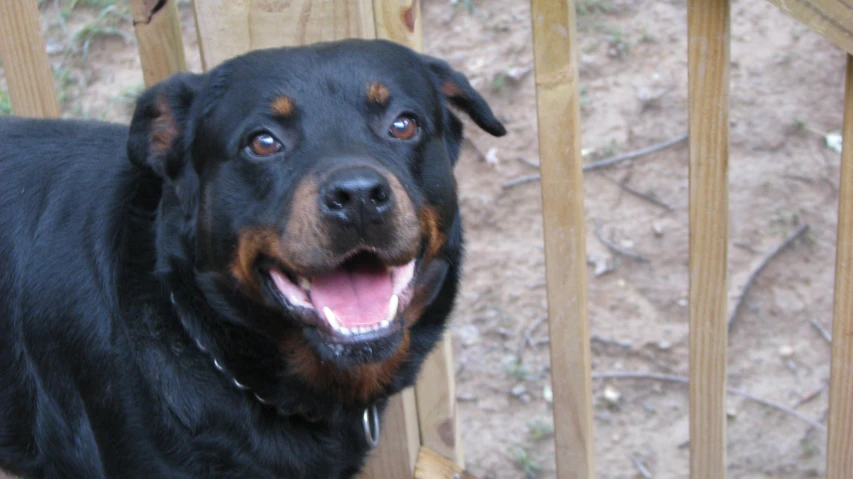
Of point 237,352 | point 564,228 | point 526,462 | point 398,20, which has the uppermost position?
point 398,20

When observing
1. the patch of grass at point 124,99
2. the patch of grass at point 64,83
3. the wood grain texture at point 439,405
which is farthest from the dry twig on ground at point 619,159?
the patch of grass at point 64,83

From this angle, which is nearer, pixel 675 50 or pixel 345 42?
pixel 345 42

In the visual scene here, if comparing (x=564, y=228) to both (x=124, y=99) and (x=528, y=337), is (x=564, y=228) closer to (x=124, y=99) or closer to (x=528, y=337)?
(x=528, y=337)

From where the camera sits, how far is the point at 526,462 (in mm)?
3602

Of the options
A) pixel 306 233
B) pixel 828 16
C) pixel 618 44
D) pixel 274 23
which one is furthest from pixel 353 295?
pixel 618 44

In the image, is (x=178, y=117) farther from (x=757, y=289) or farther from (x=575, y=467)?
(x=757, y=289)

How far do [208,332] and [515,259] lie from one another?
2.11 m

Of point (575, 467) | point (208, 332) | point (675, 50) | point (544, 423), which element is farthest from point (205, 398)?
point (675, 50)

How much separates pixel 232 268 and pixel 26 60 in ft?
3.08

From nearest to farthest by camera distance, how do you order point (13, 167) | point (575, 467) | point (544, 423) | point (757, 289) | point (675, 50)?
point (13, 167)
point (575, 467)
point (544, 423)
point (757, 289)
point (675, 50)

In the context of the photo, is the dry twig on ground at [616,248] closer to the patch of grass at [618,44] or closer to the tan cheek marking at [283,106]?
the patch of grass at [618,44]

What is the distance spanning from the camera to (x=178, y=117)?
7.88 feet

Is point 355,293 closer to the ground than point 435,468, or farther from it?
farther from it

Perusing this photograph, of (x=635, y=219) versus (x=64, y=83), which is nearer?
(x=635, y=219)
